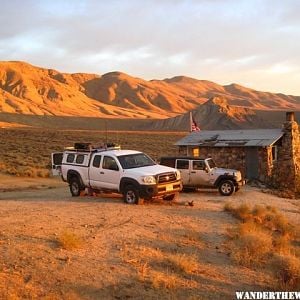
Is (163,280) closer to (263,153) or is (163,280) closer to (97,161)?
(97,161)

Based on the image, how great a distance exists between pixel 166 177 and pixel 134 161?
1530mm

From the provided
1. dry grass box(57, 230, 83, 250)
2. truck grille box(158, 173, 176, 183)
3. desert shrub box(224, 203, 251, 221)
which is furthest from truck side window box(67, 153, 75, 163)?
dry grass box(57, 230, 83, 250)

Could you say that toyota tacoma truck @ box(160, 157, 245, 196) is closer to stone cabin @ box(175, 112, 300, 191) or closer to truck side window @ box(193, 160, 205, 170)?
truck side window @ box(193, 160, 205, 170)

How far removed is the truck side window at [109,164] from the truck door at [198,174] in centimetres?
528

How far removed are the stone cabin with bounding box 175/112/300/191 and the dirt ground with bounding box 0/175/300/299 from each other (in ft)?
32.5

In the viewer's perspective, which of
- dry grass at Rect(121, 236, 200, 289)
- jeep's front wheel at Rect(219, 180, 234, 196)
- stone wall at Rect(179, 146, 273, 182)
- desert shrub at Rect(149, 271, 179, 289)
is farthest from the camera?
stone wall at Rect(179, 146, 273, 182)

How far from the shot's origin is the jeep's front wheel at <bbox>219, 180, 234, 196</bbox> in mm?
21594

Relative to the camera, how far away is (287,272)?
33.2ft

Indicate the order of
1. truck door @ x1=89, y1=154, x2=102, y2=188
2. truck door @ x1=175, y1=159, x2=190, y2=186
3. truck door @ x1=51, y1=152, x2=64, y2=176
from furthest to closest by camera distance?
1. truck door @ x1=175, y1=159, x2=190, y2=186
2. truck door @ x1=51, y1=152, x2=64, y2=176
3. truck door @ x1=89, y1=154, x2=102, y2=188

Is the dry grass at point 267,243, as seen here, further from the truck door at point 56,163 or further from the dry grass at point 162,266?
the truck door at point 56,163

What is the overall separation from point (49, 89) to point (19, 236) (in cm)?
15369

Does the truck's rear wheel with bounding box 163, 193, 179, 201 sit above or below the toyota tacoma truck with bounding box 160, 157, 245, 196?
below

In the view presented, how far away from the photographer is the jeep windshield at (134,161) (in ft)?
57.6

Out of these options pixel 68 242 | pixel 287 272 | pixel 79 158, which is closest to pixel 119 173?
pixel 79 158
